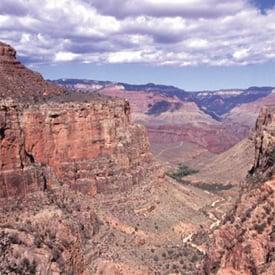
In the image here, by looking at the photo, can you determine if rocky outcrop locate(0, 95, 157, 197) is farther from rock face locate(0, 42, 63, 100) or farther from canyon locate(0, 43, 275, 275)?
rock face locate(0, 42, 63, 100)

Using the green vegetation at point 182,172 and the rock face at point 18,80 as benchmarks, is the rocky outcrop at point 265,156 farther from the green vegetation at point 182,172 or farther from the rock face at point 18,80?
the green vegetation at point 182,172

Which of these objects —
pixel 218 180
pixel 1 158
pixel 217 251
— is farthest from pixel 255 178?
pixel 218 180

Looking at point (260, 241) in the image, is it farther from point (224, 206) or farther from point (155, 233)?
point (224, 206)

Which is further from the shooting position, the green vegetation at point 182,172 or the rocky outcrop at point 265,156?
the green vegetation at point 182,172

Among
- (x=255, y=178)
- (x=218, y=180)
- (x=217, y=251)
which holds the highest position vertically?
(x=255, y=178)

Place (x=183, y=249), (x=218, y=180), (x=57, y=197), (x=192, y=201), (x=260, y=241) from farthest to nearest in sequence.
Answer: (x=218, y=180) → (x=192, y=201) → (x=183, y=249) → (x=57, y=197) → (x=260, y=241)

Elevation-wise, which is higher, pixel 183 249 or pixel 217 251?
pixel 217 251

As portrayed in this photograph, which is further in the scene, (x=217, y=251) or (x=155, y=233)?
(x=155, y=233)

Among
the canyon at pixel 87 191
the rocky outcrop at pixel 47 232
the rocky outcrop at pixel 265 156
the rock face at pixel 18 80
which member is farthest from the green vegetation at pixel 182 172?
the rocky outcrop at pixel 265 156
